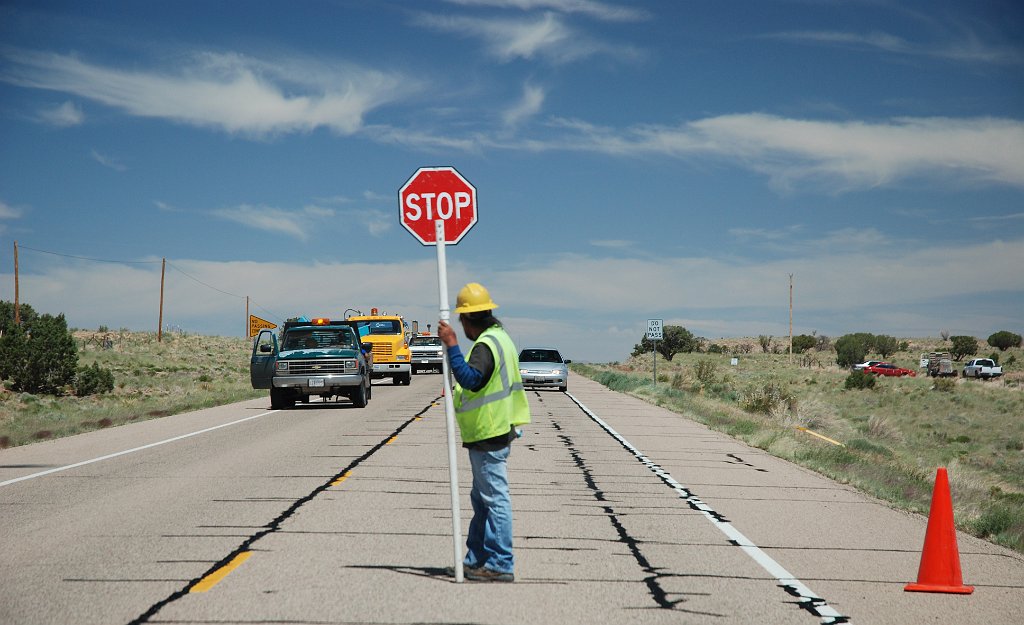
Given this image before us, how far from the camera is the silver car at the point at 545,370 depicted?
37625 mm

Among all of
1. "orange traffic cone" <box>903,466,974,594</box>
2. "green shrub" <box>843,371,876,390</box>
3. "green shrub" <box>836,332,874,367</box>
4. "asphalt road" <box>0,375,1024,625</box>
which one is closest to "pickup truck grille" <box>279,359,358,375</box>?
"asphalt road" <box>0,375,1024,625</box>

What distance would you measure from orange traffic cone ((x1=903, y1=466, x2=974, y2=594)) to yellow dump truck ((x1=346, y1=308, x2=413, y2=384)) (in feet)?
107

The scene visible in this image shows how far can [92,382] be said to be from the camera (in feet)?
141

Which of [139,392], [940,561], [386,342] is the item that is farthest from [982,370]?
[940,561]

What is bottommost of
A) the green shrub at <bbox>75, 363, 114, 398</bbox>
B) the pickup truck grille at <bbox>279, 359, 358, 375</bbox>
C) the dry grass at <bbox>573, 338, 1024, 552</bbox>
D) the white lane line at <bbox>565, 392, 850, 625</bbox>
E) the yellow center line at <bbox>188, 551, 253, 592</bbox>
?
the dry grass at <bbox>573, 338, 1024, 552</bbox>

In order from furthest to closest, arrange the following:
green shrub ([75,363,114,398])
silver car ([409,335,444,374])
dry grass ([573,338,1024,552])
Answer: silver car ([409,335,444,374]) → green shrub ([75,363,114,398]) → dry grass ([573,338,1024,552])

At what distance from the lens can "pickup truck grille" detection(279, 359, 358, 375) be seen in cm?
2470

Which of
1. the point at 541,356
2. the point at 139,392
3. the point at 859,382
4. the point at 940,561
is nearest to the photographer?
the point at 940,561

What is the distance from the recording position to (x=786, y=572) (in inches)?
298

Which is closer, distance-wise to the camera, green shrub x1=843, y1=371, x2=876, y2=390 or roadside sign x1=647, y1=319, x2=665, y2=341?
roadside sign x1=647, y1=319, x2=665, y2=341

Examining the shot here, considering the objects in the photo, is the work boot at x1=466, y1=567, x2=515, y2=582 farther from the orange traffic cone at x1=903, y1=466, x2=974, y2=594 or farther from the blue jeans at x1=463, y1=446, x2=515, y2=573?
the orange traffic cone at x1=903, y1=466, x2=974, y2=594

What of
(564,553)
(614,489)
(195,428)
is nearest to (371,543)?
(564,553)

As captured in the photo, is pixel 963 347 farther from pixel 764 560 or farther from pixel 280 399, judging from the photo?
pixel 764 560

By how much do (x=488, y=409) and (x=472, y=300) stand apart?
2.46 ft
